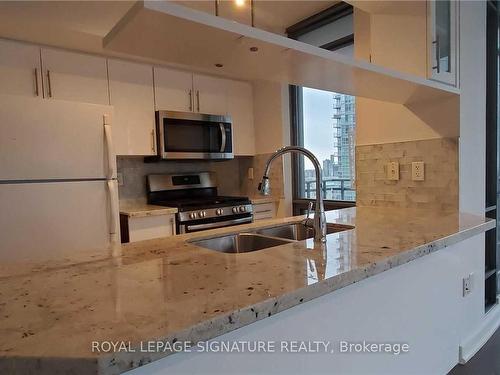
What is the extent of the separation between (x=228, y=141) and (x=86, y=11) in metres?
1.54

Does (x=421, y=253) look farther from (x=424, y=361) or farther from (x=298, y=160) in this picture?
(x=298, y=160)

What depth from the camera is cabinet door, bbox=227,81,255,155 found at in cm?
346

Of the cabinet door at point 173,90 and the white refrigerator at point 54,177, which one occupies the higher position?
the cabinet door at point 173,90

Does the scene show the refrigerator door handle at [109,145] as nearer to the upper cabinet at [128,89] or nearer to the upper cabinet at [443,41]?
the upper cabinet at [128,89]

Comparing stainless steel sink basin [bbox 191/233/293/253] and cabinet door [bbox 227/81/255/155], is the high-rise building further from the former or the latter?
stainless steel sink basin [bbox 191/233/293/253]

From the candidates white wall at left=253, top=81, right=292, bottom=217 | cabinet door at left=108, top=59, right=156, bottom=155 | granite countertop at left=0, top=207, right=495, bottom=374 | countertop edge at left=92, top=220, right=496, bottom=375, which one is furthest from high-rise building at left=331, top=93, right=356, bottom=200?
countertop edge at left=92, top=220, right=496, bottom=375

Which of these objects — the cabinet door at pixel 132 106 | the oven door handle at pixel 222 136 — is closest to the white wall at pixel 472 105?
the oven door handle at pixel 222 136

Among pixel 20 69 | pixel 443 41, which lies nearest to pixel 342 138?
pixel 443 41

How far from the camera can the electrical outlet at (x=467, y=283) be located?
1.69m

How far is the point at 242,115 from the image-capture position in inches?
139

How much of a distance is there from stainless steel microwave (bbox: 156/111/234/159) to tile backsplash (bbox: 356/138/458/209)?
138cm

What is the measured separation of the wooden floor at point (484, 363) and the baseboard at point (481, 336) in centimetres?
2

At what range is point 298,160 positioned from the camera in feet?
11.5

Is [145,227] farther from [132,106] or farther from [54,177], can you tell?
[132,106]
